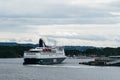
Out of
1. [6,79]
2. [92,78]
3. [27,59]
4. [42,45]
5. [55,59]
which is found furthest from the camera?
[42,45]

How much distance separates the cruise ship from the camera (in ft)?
474

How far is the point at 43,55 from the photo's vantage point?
150 metres

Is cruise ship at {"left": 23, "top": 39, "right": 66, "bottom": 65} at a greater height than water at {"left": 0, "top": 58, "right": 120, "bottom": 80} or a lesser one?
greater

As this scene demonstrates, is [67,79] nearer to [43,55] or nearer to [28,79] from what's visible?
[28,79]

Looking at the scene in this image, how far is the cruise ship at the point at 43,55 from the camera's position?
14462 cm

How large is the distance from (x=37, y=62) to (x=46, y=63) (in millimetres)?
5897

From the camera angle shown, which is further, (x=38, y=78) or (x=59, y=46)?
(x=59, y=46)

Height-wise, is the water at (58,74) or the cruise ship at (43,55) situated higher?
the cruise ship at (43,55)

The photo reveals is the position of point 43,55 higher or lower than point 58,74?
higher

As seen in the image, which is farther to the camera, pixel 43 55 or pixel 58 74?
pixel 43 55

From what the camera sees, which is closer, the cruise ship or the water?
the water

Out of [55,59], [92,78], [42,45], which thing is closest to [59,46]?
[42,45]

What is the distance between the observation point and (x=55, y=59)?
161 m

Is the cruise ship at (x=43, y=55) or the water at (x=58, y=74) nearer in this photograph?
the water at (x=58, y=74)
